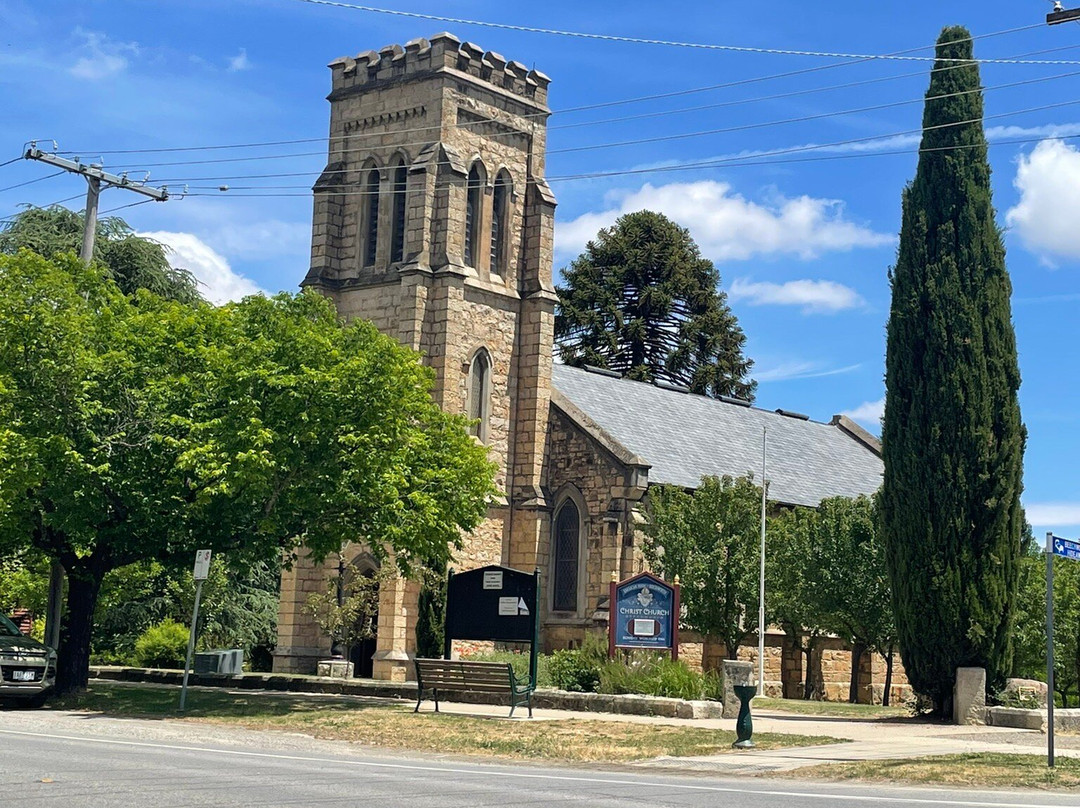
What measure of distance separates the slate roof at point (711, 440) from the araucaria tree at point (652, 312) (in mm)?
9201

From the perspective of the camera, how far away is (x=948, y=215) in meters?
25.2

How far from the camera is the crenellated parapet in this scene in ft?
132

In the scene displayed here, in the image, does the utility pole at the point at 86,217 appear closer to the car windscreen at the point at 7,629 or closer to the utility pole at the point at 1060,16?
the car windscreen at the point at 7,629

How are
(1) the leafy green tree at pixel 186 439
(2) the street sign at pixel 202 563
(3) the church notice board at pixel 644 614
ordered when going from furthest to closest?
(3) the church notice board at pixel 644 614 < (1) the leafy green tree at pixel 186 439 < (2) the street sign at pixel 202 563

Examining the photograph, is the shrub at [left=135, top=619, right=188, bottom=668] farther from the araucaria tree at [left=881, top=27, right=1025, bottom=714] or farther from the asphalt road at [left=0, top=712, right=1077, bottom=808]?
the asphalt road at [left=0, top=712, right=1077, bottom=808]

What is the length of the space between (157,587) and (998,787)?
33.1 meters

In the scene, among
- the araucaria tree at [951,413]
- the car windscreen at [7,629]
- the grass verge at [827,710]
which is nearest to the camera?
the araucaria tree at [951,413]

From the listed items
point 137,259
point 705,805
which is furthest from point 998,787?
point 137,259

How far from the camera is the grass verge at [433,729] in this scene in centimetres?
1789

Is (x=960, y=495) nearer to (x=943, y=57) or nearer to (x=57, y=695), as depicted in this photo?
(x=943, y=57)

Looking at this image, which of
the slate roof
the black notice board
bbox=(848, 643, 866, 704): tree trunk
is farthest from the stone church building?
the black notice board

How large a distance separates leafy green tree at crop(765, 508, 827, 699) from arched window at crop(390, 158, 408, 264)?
43.6 ft

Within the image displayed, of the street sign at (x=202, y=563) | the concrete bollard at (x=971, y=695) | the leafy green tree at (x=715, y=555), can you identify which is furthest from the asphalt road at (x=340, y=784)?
the leafy green tree at (x=715, y=555)

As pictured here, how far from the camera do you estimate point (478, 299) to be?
131 feet
